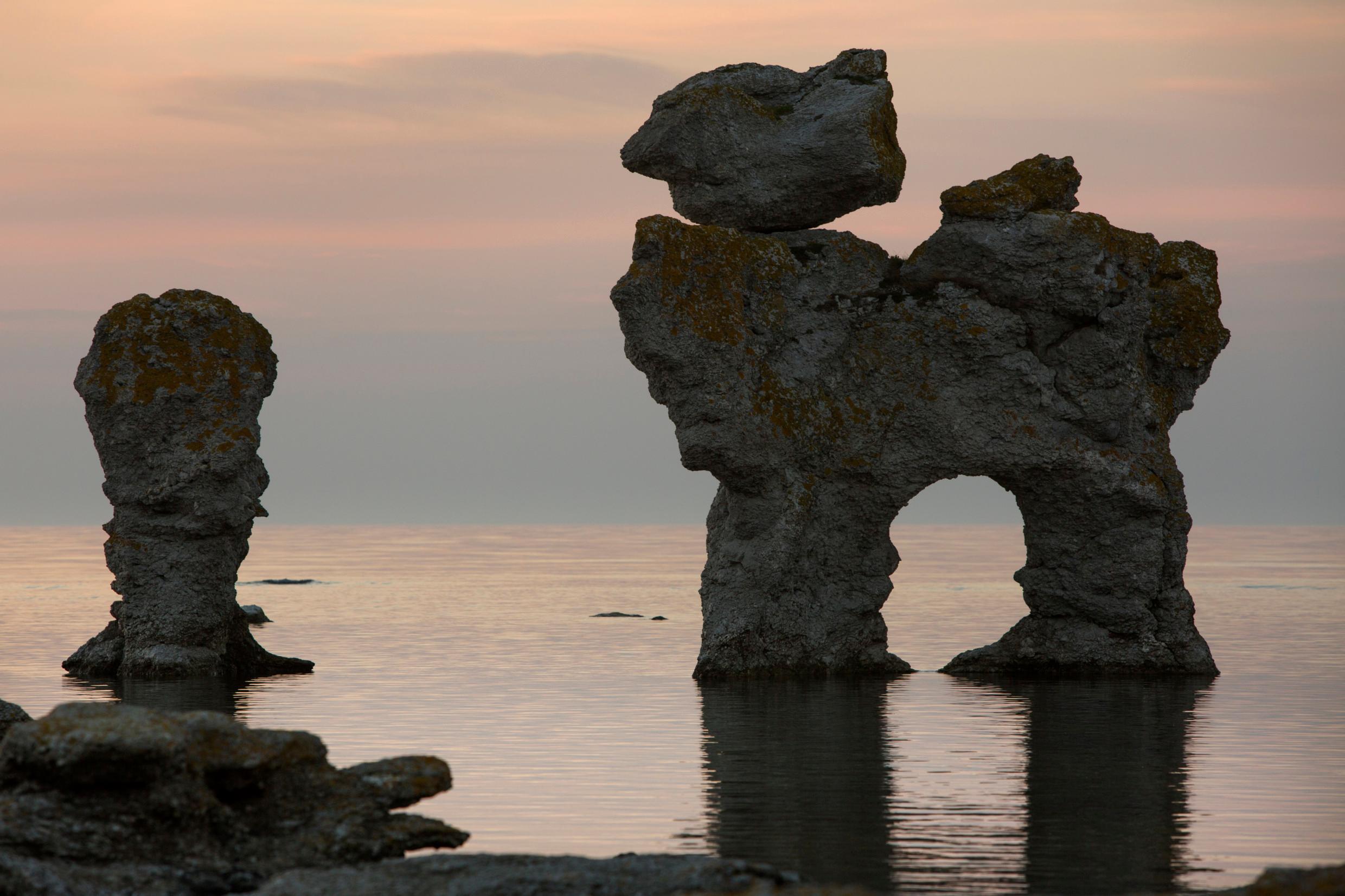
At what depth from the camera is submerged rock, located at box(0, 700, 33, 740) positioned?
54.0 feet

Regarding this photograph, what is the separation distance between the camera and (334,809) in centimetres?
1188

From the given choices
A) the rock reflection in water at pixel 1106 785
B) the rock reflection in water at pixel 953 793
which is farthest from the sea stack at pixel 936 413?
the rock reflection in water at pixel 953 793

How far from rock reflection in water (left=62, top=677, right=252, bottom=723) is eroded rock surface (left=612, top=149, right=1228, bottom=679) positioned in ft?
24.7

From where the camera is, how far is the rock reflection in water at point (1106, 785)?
12102 millimetres

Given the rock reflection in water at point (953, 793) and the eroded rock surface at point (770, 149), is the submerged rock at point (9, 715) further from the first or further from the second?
the eroded rock surface at point (770, 149)

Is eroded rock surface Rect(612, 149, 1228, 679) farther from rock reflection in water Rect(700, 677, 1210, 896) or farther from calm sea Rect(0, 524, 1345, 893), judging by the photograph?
rock reflection in water Rect(700, 677, 1210, 896)

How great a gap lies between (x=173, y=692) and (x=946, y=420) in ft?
41.7

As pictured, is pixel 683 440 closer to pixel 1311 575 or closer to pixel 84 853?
pixel 84 853

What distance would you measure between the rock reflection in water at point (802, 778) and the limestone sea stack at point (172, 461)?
8.55m

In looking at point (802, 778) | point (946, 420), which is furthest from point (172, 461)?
point (802, 778)

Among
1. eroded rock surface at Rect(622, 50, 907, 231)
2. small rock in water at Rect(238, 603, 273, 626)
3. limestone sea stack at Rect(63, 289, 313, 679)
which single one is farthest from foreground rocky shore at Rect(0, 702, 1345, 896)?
small rock in water at Rect(238, 603, 273, 626)

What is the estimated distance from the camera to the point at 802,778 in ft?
54.0

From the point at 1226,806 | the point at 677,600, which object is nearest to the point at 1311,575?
the point at 677,600

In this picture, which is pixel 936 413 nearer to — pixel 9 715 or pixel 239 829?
pixel 9 715
